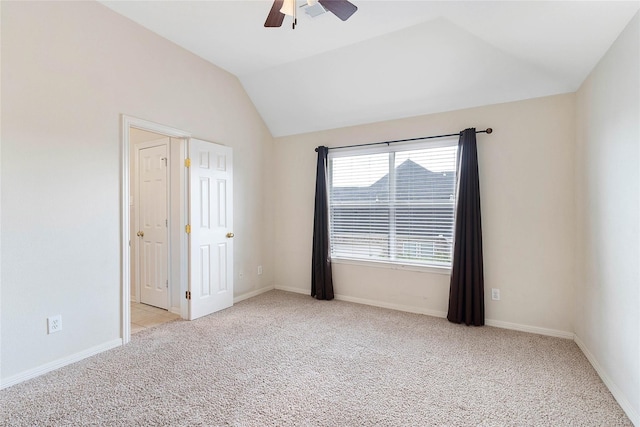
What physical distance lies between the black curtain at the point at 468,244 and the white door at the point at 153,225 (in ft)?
11.5

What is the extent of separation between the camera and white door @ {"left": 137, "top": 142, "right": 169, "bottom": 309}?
392 centimetres

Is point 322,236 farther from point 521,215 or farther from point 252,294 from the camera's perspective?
point 521,215

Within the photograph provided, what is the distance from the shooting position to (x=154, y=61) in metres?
3.17

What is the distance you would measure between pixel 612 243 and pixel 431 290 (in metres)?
1.81

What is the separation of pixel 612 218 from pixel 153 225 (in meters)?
4.68

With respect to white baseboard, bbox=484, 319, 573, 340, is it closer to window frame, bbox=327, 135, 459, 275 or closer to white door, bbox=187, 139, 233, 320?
window frame, bbox=327, 135, 459, 275

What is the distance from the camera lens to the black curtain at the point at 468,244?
3328mm

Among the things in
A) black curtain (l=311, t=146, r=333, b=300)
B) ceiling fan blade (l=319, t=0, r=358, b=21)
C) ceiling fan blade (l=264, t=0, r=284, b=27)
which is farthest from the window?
ceiling fan blade (l=264, t=0, r=284, b=27)

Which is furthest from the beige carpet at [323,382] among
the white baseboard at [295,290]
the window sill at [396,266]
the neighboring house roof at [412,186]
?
the neighboring house roof at [412,186]

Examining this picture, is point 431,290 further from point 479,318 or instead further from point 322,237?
point 322,237

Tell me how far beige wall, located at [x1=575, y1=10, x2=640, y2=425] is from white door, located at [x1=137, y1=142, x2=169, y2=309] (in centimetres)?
436

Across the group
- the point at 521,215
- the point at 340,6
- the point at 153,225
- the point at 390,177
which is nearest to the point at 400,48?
the point at 340,6

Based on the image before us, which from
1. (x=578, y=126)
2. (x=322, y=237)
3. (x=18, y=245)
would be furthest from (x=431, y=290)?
(x=18, y=245)

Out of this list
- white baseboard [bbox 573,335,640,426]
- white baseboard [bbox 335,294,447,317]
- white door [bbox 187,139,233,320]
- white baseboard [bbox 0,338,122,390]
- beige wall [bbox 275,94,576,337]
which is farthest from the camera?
white baseboard [bbox 335,294,447,317]
